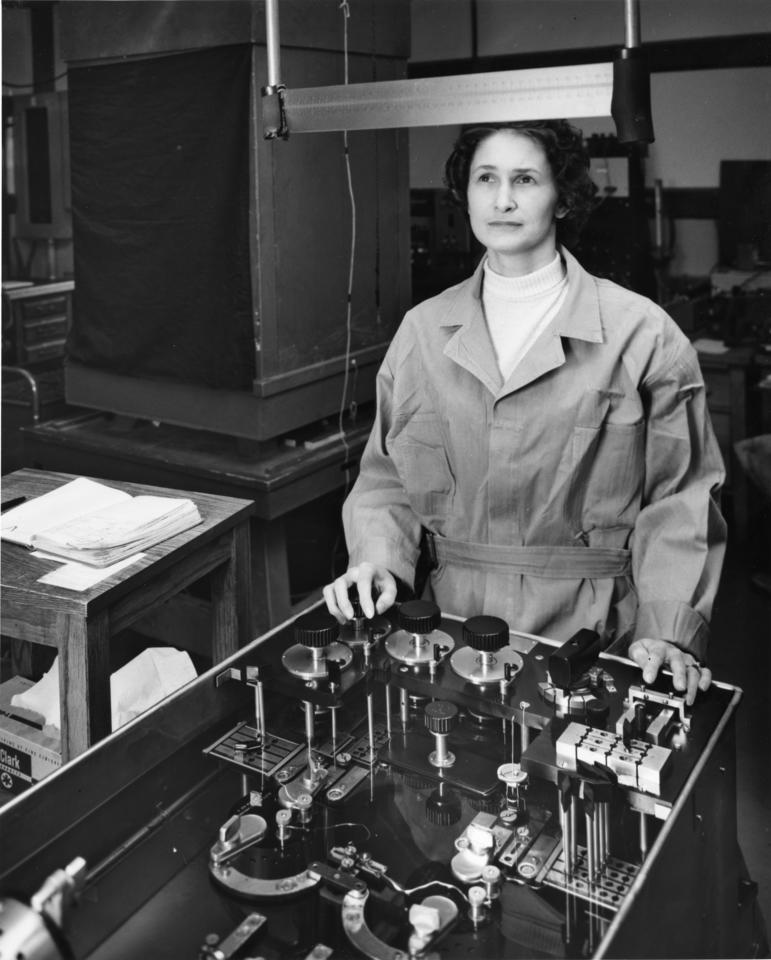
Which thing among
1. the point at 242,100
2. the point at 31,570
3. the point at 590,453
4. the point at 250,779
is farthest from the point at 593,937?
the point at 242,100

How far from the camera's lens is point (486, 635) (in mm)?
1366

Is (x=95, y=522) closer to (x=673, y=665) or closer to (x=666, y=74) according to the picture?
(x=673, y=665)

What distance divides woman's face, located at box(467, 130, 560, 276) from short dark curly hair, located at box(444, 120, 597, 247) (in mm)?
12

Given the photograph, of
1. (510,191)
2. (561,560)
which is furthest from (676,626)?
(510,191)

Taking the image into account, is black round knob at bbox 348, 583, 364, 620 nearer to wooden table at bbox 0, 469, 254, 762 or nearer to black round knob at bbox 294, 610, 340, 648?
black round knob at bbox 294, 610, 340, 648

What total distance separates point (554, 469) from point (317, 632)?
0.66 m

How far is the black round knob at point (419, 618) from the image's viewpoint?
4.68ft

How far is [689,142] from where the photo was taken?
5.00m

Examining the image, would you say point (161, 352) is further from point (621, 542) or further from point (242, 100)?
point (621, 542)

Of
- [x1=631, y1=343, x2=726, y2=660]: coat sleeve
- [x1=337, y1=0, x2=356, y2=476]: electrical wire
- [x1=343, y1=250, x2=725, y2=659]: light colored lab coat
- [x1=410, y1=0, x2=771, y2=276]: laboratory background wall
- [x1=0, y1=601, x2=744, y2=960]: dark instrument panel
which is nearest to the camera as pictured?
[x1=0, y1=601, x2=744, y2=960]: dark instrument panel

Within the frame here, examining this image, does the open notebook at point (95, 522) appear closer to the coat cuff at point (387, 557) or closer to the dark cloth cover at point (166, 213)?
the coat cuff at point (387, 557)

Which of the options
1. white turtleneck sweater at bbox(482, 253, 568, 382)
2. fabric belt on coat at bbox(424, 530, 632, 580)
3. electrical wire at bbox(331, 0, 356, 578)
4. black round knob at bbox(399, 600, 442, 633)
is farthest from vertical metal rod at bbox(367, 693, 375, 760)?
electrical wire at bbox(331, 0, 356, 578)

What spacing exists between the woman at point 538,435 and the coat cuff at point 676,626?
2cm

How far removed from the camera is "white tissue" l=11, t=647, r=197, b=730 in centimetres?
241
